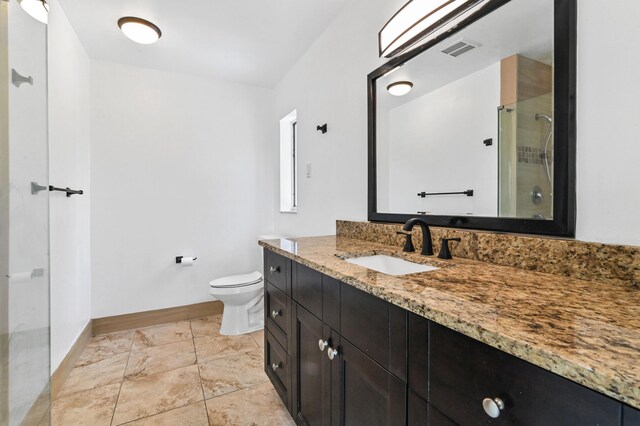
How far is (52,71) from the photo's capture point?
5.76ft

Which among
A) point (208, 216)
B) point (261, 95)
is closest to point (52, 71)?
point (208, 216)

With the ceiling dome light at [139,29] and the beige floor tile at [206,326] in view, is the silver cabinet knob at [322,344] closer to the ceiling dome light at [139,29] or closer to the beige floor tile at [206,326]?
the beige floor tile at [206,326]

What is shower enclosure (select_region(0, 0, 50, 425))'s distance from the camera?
116cm

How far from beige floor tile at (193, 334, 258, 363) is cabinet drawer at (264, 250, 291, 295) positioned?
0.91 m

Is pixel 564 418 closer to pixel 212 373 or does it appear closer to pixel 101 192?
pixel 212 373

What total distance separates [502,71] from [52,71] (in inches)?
95.5

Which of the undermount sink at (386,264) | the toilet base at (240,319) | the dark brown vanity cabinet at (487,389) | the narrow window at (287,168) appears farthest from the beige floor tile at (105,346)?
the dark brown vanity cabinet at (487,389)

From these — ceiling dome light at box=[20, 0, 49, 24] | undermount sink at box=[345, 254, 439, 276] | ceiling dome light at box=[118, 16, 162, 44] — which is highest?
ceiling dome light at box=[118, 16, 162, 44]

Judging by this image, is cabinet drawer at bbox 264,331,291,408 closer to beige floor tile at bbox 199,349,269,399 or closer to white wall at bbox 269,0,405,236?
beige floor tile at bbox 199,349,269,399

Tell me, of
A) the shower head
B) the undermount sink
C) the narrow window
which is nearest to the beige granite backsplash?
the undermount sink

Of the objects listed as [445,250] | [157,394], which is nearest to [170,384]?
[157,394]

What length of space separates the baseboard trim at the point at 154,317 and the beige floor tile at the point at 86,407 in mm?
939

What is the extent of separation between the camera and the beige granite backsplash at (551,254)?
729 mm

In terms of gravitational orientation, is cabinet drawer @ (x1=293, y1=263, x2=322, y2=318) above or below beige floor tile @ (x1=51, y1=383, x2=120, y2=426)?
above
